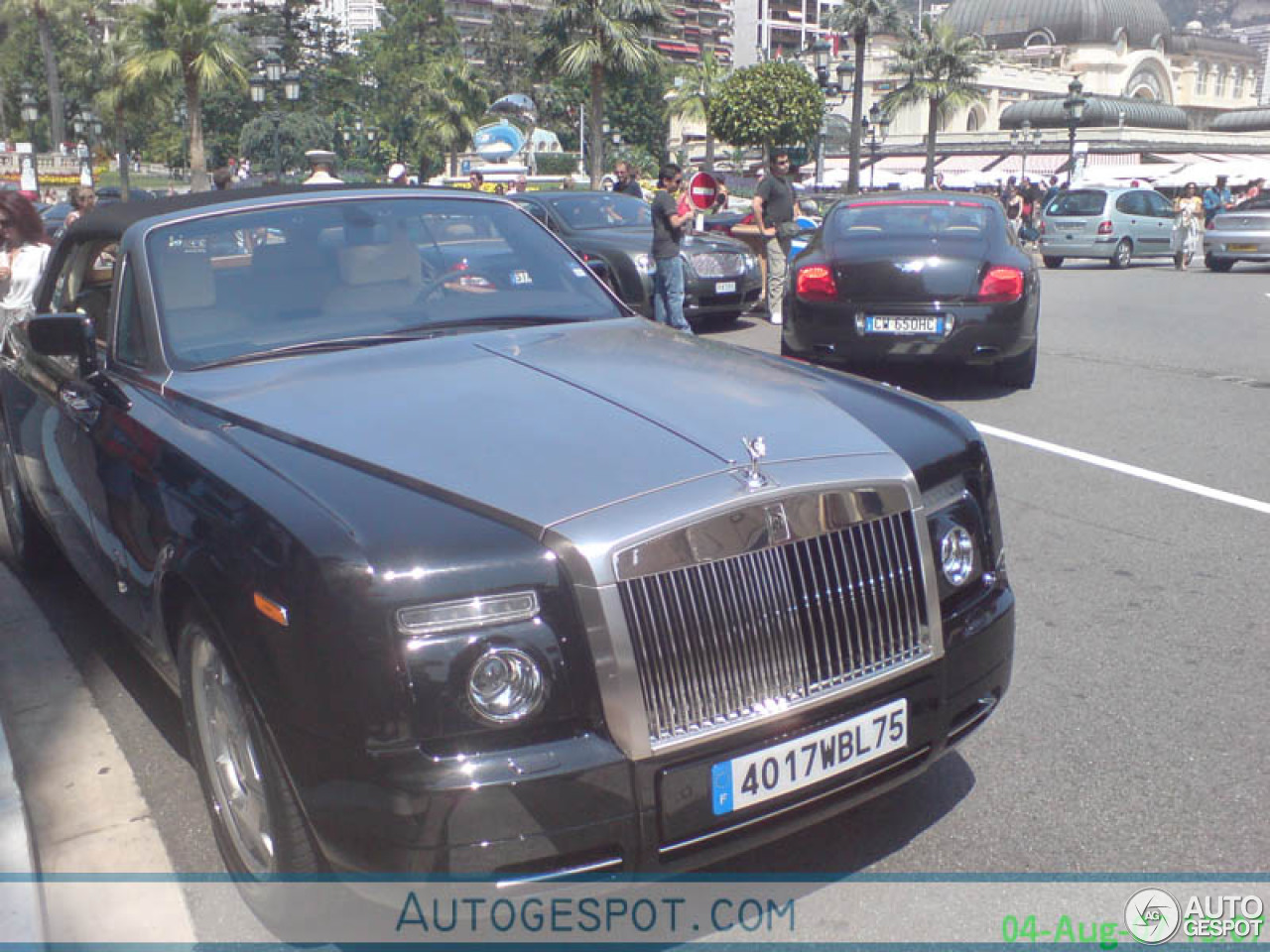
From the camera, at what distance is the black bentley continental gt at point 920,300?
9102mm

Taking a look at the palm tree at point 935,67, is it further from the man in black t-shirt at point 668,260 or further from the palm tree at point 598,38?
the man in black t-shirt at point 668,260

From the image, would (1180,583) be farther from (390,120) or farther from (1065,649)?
(390,120)

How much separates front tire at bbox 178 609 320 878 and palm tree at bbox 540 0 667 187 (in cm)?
3259

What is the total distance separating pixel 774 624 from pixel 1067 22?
155 meters

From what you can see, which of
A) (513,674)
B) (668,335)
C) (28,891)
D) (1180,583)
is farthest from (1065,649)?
(28,891)

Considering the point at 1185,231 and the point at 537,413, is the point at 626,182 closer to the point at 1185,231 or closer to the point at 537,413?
the point at 1185,231

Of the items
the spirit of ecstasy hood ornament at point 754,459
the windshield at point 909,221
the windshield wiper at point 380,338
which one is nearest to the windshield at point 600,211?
the windshield at point 909,221

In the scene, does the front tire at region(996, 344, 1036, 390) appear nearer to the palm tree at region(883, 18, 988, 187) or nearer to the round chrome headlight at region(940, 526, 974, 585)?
the round chrome headlight at region(940, 526, 974, 585)

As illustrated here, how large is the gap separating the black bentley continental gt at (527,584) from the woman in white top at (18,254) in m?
4.32

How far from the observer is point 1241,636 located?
4449 millimetres

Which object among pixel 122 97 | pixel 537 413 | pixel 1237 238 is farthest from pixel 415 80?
pixel 537 413

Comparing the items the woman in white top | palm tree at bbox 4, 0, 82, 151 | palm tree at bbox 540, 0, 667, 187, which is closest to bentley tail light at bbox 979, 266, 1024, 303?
the woman in white top

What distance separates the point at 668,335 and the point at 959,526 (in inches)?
54.0

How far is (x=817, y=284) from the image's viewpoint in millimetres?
9508
